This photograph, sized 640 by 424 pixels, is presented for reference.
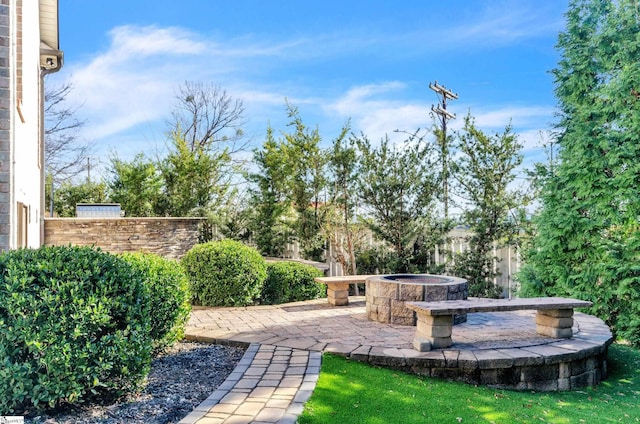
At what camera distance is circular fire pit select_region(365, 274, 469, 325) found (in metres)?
5.73

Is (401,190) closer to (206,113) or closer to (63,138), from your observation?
(206,113)

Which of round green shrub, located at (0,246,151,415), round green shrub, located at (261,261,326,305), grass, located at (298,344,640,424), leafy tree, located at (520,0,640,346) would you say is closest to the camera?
round green shrub, located at (0,246,151,415)

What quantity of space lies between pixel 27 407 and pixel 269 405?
1723mm

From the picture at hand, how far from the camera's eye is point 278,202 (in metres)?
12.6

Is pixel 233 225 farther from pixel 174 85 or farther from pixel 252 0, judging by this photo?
pixel 174 85

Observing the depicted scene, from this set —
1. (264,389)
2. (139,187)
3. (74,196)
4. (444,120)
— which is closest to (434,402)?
(264,389)

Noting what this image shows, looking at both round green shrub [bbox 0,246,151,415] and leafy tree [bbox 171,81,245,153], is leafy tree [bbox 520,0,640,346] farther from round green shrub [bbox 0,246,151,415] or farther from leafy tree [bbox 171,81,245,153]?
leafy tree [bbox 171,81,245,153]

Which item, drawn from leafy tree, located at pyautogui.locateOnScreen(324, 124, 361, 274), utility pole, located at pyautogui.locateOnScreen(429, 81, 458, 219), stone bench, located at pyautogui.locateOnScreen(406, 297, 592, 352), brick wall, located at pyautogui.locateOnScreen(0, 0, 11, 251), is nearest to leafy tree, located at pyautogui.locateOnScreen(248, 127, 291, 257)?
leafy tree, located at pyautogui.locateOnScreen(324, 124, 361, 274)

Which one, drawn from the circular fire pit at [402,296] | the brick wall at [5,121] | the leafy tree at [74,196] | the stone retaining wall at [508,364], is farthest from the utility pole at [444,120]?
the leafy tree at [74,196]

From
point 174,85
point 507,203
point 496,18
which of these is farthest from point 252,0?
point 174,85

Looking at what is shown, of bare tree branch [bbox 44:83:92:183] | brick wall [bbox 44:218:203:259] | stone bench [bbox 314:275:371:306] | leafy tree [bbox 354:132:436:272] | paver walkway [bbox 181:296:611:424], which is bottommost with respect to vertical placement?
paver walkway [bbox 181:296:611:424]

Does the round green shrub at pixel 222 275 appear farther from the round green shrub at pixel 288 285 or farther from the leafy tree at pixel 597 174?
the leafy tree at pixel 597 174

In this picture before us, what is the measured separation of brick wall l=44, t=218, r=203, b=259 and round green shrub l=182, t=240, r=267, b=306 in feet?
11.4

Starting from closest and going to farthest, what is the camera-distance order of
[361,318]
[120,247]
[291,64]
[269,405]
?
[269,405] → [361,318] → [120,247] → [291,64]
